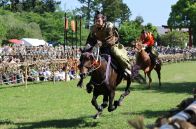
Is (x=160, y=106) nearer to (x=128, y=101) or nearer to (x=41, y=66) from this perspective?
(x=128, y=101)

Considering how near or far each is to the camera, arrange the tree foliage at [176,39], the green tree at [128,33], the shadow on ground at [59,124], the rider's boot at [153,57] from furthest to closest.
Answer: the tree foliage at [176,39] → the green tree at [128,33] → the rider's boot at [153,57] → the shadow on ground at [59,124]

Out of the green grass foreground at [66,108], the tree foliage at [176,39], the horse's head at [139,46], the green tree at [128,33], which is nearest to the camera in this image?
the green grass foreground at [66,108]

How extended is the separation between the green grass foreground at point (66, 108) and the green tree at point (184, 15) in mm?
63650

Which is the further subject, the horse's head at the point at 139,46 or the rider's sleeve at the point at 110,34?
the horse's head at the point at 139,46

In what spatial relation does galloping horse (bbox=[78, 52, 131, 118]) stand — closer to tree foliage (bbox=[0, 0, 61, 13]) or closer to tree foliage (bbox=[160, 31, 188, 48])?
tree foliage (bbox=[160, 31, 188, 48])

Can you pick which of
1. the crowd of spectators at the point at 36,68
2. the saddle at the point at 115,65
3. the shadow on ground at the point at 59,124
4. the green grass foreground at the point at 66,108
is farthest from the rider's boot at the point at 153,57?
the shadow on ground at the point at 59,124

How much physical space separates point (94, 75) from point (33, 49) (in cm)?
2152

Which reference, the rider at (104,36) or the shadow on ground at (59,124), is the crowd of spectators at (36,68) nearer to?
the shadow on ground at (59,124)

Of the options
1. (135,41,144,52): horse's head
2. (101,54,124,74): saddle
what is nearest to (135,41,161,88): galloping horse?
(135,41,144,52): horse's head

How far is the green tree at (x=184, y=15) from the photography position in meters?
83.1

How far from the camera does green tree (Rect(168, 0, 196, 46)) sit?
8306 cm

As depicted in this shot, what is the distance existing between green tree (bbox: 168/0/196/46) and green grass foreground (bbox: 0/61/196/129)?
63.7 metres

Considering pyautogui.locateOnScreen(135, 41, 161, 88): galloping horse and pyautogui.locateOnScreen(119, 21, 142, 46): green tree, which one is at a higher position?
pyautogui.locateOnScreen(135, 41, 161, 88): galloping horse

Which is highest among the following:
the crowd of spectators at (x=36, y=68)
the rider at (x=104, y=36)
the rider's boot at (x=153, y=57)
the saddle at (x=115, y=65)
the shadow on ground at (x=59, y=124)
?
the rider at (x=104, y=36)
